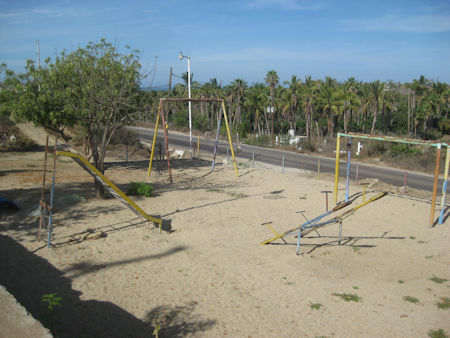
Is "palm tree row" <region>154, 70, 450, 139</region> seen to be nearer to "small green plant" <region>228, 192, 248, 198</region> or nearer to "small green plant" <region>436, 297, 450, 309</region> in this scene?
"small green plant" <region>228, 192, 248, 198</region>

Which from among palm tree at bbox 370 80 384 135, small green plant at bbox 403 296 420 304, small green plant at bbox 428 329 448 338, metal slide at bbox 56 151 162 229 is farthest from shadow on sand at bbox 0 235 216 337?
palm tree at bbox 370 80 384 135

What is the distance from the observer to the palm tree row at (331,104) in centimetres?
5541

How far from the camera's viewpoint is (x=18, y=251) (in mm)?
10211

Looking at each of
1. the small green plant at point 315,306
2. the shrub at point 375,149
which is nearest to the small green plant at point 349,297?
the small green plant at point 315,306

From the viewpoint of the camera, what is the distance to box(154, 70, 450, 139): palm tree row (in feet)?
182

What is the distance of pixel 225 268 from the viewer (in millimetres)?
9930

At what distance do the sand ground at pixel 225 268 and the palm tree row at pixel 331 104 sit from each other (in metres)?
37.8

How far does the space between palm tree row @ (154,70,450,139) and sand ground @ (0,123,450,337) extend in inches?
1489

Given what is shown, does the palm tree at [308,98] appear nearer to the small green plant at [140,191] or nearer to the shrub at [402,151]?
the shrub at [402,151]

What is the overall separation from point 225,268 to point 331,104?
155ft

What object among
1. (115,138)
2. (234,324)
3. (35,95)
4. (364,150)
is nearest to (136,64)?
(35,95)

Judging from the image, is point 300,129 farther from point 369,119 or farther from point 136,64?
point 136,64

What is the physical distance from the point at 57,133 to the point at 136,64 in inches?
184

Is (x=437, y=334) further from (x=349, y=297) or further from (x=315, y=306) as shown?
(x=315, y=306)
